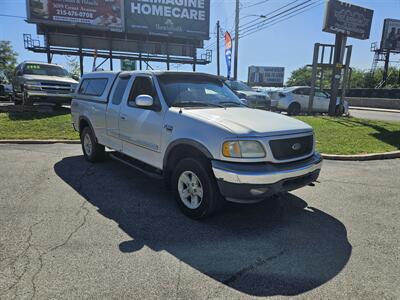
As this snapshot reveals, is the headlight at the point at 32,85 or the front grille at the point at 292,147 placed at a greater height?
the headlight at the point at 32,85

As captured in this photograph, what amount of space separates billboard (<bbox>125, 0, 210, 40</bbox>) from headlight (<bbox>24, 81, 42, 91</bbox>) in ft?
72.1

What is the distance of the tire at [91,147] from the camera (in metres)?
6.62

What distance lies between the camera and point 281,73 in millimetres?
51125

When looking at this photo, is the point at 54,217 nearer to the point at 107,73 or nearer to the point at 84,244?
the point at 84,244

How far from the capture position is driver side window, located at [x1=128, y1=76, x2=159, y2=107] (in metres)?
4.86

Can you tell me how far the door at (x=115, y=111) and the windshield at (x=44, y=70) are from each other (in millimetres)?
9408

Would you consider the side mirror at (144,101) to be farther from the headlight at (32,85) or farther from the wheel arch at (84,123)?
the headlight at (32,85)

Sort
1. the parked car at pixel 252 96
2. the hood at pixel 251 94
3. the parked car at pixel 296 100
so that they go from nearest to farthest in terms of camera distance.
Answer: the parked car at pixel 252 96 → the hood at pixel 251 94 → the parked car at pixel 296 100

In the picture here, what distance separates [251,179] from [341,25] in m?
14.9

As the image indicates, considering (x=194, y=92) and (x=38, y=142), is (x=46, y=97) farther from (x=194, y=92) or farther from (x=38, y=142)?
(x=194, y=92)

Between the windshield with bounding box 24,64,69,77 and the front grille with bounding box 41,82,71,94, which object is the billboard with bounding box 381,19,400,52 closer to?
the windshield with bounding box 24,64,69,77

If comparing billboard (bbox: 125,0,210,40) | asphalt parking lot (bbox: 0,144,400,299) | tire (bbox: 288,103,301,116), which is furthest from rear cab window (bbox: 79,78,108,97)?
billboard (bbox: 125,0,210,40)

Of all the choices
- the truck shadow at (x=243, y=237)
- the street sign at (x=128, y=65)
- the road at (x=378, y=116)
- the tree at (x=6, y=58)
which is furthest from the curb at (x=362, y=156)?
the tree at (x=6, y=58)

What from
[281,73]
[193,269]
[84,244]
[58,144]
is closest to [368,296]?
[193,269]
